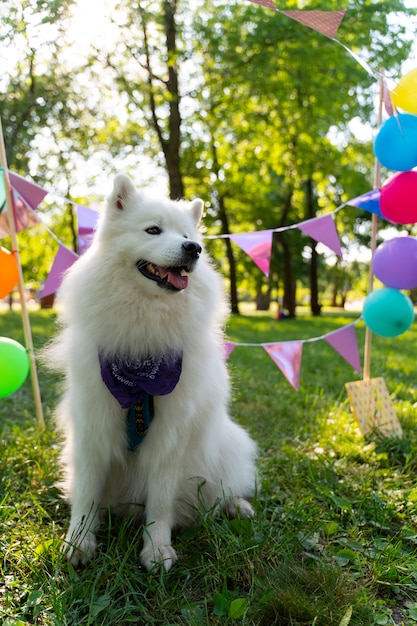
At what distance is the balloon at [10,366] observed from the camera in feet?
10.1

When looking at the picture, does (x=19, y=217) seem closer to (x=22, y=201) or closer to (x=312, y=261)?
(x=22, y=201)

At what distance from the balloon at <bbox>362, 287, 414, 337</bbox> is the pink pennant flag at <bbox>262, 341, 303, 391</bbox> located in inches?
26.2

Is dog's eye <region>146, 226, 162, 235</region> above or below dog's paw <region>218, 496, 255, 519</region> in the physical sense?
above

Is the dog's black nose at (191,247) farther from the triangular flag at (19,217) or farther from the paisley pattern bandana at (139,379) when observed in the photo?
the triangular flag at (19,217)

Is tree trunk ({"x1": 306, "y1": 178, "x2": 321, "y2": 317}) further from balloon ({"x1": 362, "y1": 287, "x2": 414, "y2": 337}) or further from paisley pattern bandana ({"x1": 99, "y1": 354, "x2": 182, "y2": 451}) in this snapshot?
paisley pattern bandana ({"x1": 99, "y1": 354, "x2": 182, "y2": 451})

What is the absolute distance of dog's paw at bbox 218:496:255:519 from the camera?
271cm

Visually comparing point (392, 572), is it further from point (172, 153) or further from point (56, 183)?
point (56, 183)

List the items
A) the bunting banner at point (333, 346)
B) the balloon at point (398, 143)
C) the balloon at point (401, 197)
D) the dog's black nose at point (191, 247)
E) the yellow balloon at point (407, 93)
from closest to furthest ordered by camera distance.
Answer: the dog's black nose at point (191, 247) → the yellow balloon at point (407, 93) → the balloon at point (398, 143) → the balloon at point (401, 197) → the bunting banner at point (333, 346)

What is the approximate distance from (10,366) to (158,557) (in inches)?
60.5

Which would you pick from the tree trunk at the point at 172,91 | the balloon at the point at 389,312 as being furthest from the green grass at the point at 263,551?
the tree trunk at the point at 172,91

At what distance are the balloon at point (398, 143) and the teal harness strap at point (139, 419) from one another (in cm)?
228

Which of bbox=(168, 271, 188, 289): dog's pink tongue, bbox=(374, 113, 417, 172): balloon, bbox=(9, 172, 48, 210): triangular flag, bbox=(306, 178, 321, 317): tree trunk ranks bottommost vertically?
bbox=(306, 178, 321, 317): tree trunk

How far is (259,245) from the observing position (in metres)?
4.00

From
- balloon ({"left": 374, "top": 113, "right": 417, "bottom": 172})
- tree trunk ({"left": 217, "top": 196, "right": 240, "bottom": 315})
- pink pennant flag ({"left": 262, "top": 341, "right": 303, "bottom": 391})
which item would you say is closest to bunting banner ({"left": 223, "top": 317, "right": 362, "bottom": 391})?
pink pennant flag ({"left": 262, "top": 341, "right": 303, "bottom": 391})
